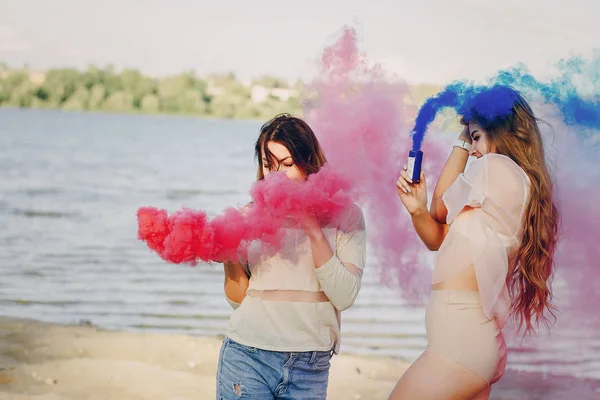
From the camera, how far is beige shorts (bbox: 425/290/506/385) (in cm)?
270

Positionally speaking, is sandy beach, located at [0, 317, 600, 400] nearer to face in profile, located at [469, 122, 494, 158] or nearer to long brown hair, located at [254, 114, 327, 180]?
long brown hair, located at [254, 114, 327, 180]

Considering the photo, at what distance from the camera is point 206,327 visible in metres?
8.04

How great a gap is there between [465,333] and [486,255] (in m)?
0.26

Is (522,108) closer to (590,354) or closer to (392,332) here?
(590,354)

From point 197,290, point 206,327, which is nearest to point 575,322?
point 206,327

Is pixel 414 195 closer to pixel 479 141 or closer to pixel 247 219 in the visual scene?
pixel 479 141

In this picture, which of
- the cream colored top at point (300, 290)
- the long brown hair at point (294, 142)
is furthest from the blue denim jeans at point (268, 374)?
the long brown hair at point (294, 142)

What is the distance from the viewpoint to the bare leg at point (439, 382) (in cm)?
267

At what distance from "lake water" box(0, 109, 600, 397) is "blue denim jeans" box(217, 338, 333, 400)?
1.87 m

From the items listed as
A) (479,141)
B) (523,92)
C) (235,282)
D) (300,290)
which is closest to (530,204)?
(479,141)

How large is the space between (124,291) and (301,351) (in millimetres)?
6955

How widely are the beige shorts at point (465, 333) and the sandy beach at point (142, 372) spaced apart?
3.11 meters

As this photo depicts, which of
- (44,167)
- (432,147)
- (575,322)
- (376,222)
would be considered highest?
(432,147)

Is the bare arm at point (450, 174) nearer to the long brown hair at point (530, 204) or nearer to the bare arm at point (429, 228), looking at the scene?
the bare arm at point (429, 228)
